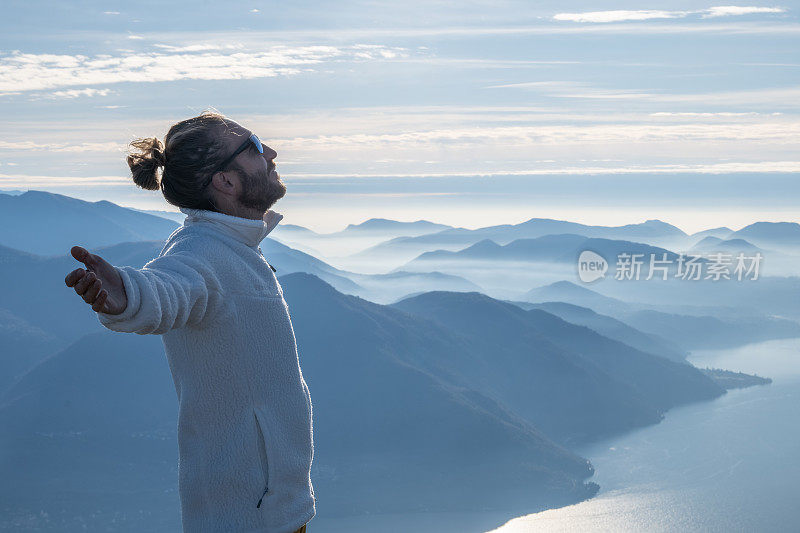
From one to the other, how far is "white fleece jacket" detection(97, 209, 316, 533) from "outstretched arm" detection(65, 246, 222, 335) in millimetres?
31

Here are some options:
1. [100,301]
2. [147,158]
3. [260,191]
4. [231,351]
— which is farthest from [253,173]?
[100,301]

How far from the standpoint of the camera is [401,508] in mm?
91250

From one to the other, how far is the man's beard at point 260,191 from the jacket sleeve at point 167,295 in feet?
1.08

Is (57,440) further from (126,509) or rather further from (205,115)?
(205,115)

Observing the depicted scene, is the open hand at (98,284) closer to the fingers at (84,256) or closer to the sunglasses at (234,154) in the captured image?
the fingers at (84,256)

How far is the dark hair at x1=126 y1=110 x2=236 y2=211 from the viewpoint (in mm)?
2484

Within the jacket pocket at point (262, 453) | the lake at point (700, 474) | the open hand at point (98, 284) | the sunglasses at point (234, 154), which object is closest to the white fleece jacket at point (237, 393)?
the jacket pocket at point (262, 453)

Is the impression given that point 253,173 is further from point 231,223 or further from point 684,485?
point 684,485

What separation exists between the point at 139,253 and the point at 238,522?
152 m

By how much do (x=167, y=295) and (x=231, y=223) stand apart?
485mm

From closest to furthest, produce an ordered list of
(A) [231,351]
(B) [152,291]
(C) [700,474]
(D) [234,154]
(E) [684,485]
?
(B) [152,291], (A) [231,351], (D) [234,154], (E) [684,485], (C) [700,474]

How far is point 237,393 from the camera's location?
7.97 feet

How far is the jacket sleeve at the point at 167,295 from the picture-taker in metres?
1.95

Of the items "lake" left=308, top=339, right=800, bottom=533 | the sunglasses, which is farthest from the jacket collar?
"lake" left=308, top=339, right=800, bottom=533
